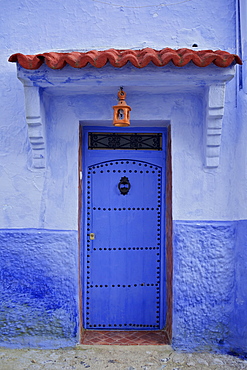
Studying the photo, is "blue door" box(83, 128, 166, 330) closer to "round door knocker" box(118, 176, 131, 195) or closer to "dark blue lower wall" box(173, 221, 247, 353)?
"round door knocker" box(118, 176, 131, 195)

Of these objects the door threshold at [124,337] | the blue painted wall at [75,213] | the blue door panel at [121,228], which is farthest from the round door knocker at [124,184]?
the door threshold at [124,337]

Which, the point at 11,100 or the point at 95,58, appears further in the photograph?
the point at 11,100

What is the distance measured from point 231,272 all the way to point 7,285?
7.89 ft

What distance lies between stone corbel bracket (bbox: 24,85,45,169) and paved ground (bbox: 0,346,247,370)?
1949mm

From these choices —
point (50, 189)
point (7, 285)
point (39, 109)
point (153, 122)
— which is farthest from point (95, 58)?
point (7, 285)

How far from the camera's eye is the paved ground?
399 centimetres

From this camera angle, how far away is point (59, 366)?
13.1 ft

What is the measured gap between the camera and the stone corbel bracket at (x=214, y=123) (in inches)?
161

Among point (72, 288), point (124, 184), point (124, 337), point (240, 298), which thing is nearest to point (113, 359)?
point (124, 337)

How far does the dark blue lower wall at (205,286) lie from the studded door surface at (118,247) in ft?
1.44

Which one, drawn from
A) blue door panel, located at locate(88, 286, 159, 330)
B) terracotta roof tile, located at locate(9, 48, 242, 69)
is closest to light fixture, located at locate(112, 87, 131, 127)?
terracotta roof tile, located at locate(9, 48, 242, 69)

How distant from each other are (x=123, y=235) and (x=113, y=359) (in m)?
1.32

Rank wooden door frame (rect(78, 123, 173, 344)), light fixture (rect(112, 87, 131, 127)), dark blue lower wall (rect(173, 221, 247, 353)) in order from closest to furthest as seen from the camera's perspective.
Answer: light fixture (rect(112, 87, 131, 127)) → dark blue lower wall (rect(173, 221, 247, 353)) → wooden door frame (rect(78, 123, 173, 344))

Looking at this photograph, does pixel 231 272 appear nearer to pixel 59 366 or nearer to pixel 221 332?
pixel 221 332
